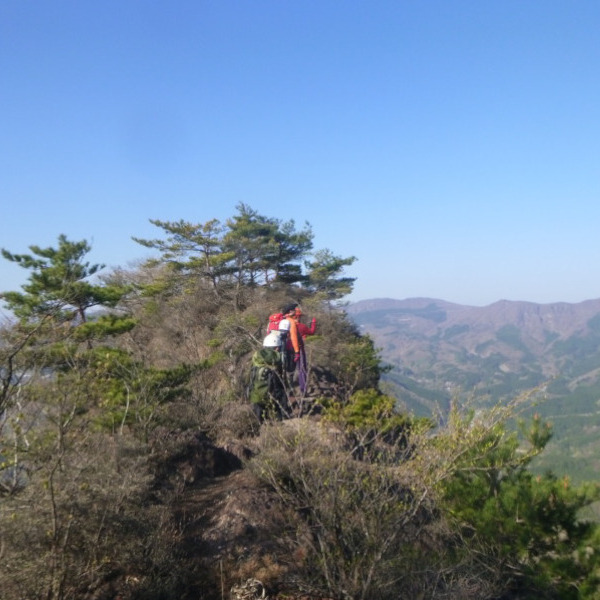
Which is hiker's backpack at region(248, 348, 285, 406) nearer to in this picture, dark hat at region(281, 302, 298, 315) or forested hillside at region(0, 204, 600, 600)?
forested hillside at region(0, 204, 600, 600)

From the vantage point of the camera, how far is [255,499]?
607 cm

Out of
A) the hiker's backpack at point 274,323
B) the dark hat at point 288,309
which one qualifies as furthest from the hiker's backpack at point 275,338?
the dark hat at point 288,309

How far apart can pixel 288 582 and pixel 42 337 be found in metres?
3.41

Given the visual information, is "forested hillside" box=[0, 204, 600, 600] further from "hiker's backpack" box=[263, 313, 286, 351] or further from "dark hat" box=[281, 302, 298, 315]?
"dark hat" box=[281, 302, 298, 315]

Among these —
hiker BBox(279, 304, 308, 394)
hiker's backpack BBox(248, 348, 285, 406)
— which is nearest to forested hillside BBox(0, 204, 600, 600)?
hiker's backpack BBox(248, 348, 285, 406)

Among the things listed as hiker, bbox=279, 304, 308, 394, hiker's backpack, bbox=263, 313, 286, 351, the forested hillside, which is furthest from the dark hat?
the forested hillside

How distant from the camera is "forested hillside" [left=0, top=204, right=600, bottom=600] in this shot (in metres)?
4.22

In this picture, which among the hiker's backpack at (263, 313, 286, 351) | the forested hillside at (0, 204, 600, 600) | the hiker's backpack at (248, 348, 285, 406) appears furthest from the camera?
the hiker's backpack at (263, 313, 286, 351)

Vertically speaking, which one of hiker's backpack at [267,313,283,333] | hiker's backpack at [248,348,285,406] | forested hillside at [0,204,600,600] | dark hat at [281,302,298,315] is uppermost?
dark hat at [281,302,298,315]

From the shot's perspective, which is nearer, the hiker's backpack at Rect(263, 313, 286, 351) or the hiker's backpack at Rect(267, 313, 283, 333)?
the hiker's backpack at Rect(263, 313, 286, 351)

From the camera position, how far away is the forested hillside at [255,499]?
13.9 feet

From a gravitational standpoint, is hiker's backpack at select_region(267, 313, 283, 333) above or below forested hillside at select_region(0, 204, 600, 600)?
above

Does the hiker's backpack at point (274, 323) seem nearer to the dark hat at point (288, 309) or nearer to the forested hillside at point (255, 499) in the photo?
the dark hat at point (288, 309)

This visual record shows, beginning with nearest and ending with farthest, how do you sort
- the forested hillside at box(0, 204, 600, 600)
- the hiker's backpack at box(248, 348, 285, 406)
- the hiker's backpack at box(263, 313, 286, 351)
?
the forested hillside at box(0, 204, 600, 600) → the hiker's backpack at box(248, 348, 285, 406) → the hiker's backpack at box(263, 313, 286, 351)
